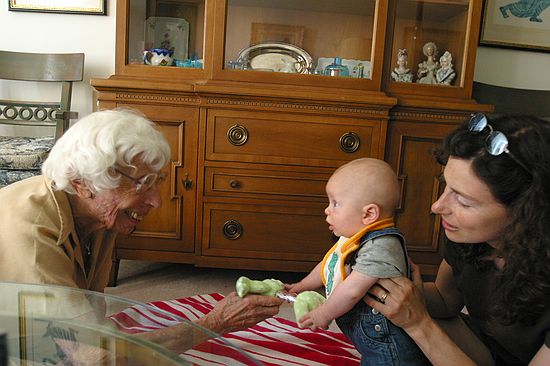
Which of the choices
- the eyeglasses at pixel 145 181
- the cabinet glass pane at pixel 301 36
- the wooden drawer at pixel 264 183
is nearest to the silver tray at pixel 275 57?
the cabinet glass pane at pixel 301 36

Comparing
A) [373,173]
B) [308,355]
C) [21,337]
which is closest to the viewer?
[21,337]

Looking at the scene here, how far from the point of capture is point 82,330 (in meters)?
0.80

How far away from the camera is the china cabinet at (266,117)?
80.0 inches

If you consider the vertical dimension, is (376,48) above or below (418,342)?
above

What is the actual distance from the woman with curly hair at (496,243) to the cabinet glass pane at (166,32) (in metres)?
1.43

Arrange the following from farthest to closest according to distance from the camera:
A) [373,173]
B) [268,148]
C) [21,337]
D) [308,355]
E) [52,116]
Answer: [52,116]
[268,148]
[308,355]
[373,173]
[21,337]

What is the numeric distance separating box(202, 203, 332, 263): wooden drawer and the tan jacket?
3.37ft

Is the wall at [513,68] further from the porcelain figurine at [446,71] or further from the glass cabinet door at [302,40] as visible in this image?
the glass cabinet door at [302,40]

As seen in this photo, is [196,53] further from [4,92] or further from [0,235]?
[0,235]

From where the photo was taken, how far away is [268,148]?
205 cm

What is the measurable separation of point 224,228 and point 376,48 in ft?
3.33

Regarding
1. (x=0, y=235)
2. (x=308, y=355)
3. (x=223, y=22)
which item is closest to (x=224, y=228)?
(x=308, y=355)

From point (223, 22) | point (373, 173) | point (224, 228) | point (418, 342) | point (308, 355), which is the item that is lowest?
point (308, 355)

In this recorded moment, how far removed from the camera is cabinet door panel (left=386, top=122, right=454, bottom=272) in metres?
2.13
